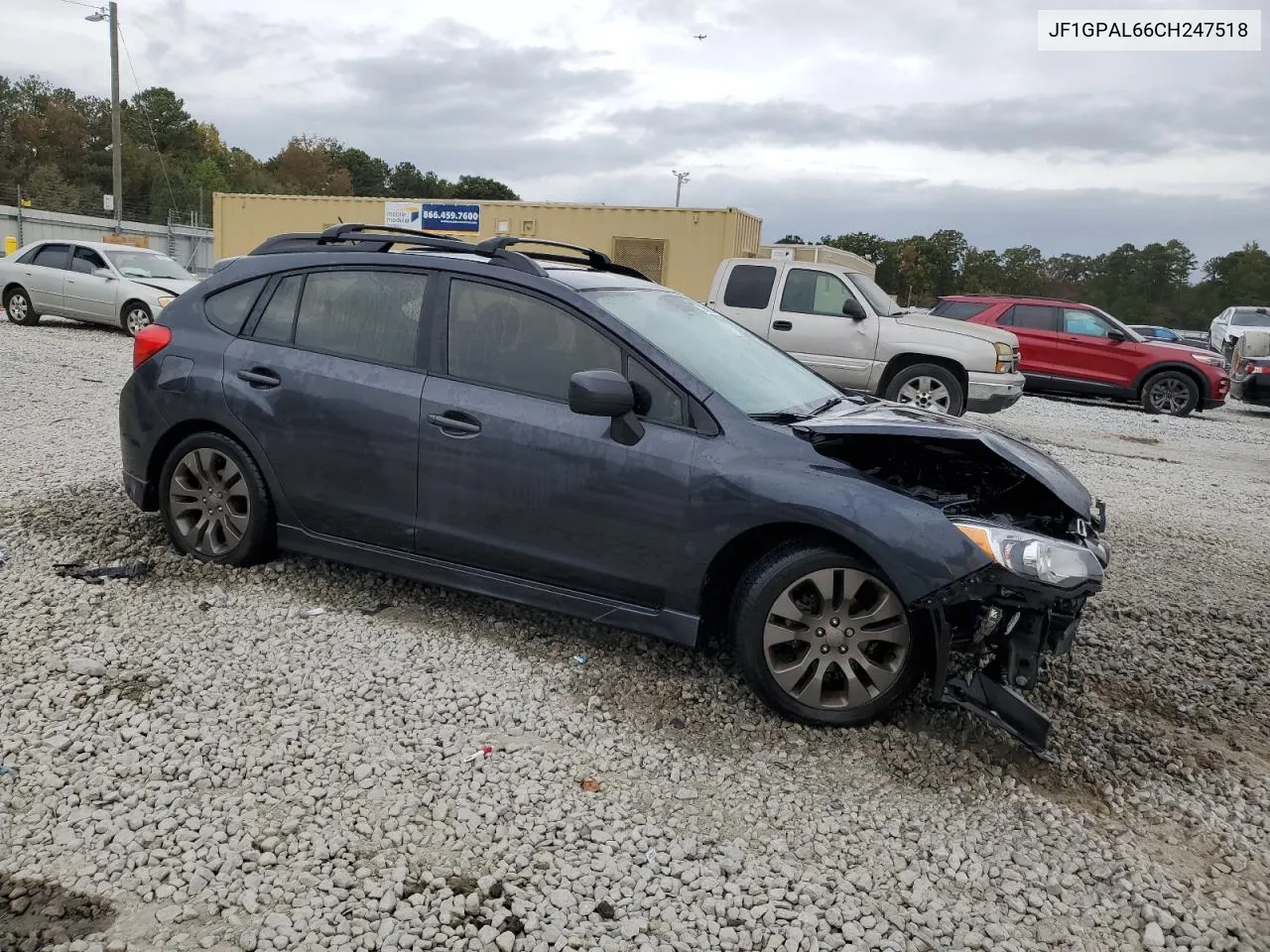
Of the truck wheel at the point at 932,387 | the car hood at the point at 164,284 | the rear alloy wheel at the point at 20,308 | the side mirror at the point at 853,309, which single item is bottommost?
the rear alloy wheel at the point at 20,308

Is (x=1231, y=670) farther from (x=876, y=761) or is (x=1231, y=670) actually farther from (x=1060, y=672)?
(x=876, y=761)

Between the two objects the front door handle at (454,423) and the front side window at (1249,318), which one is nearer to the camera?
the front door handle at (454,423)

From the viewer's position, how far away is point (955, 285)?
6638 cm

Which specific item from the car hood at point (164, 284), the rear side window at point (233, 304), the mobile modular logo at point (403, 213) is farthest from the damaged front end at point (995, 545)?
the mobile modular logo at point (403, 213)

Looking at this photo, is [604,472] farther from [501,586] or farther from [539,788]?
[539,788]

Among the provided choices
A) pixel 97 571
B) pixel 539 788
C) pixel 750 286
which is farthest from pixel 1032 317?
pixel 539 788

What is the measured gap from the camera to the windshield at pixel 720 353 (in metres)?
4.02

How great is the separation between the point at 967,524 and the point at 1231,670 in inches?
79.5

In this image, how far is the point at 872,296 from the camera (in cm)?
1168

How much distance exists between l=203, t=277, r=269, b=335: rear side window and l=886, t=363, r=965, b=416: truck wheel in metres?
7.82

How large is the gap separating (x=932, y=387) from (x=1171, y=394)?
693 centimetres

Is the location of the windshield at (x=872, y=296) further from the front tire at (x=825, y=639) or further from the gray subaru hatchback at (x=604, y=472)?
the front tire at (x=825, y=639)

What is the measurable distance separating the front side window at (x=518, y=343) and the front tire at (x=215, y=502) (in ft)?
3.98

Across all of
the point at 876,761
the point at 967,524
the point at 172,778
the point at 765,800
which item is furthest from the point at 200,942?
the point at 967,524
